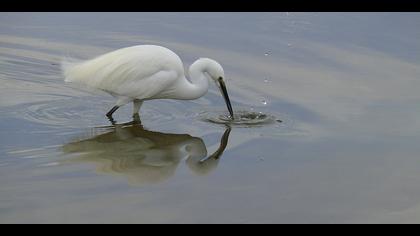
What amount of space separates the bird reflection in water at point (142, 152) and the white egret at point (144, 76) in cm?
34

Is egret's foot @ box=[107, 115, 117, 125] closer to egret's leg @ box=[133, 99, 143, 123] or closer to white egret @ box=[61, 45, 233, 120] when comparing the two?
white egret @ box=[61, 45, 233, 120]

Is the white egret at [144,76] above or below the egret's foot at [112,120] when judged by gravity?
above

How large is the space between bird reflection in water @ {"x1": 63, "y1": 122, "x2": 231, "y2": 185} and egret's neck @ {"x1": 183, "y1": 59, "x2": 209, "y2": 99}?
21.3 inches

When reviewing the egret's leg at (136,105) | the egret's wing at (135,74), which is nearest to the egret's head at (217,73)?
the egret's wing at (135,74)

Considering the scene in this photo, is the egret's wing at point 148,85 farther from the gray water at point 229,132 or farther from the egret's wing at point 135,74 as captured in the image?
the gray water at point 229,132

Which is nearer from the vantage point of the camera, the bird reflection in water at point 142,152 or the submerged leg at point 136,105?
the bird reflection in water at point 142,152

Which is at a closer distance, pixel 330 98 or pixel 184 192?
pixel 184 192

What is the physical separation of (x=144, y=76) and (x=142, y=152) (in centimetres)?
101

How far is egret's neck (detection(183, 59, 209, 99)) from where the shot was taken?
768 cm

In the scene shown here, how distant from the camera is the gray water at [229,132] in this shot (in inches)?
219
